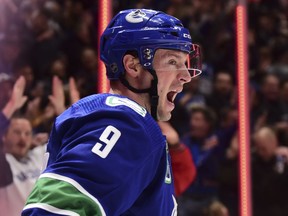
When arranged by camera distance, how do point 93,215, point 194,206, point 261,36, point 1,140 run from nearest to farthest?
point 93,215 → point 1,140 → point 194,206 → point 261,36

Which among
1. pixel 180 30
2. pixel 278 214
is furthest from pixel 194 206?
pixel 180 30

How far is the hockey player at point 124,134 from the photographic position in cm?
136

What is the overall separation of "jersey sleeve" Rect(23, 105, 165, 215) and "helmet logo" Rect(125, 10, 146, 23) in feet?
0.93

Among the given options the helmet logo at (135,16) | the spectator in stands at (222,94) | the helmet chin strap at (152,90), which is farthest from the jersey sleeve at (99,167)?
the spectator in stands at (222,94)

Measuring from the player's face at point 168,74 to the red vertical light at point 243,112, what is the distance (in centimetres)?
215

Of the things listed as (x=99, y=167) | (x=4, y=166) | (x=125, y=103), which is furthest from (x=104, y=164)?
(x=4, y=166)

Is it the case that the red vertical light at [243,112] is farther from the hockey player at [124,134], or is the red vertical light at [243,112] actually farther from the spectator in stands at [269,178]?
the hockey player at [124,134]

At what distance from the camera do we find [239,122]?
3887mm

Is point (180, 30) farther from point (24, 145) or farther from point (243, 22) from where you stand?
point (243, 22)

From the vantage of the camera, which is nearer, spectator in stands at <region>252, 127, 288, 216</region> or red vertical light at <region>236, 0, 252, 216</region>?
red vertical light at <region>236, 0, 252, 216</region>

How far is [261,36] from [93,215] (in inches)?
198

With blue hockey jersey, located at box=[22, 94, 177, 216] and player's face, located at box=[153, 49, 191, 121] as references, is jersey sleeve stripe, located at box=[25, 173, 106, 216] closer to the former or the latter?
blue hockey jersey, located at box=[22, 94, 177, 216]

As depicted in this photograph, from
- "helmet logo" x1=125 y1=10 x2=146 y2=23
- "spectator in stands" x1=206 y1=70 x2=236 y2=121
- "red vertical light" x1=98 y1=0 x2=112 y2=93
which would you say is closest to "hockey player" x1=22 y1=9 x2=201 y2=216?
"helmet logo" x1=125 y1=10 x2=146 y2=23

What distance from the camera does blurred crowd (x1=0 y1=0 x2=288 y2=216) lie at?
2.89 meters
